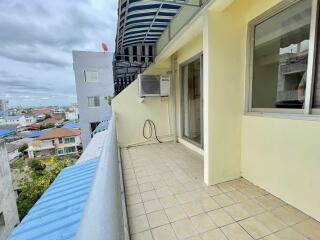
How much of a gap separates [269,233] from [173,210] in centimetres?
100

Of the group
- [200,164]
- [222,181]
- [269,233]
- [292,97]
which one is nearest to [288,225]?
[269,233]

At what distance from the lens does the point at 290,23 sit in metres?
1.90

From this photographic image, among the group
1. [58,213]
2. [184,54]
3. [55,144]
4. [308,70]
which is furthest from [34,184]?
[308,70]

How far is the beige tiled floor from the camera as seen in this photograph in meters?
1.62

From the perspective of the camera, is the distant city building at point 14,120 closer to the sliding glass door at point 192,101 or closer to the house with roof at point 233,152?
the sliding glass door at point 192,101

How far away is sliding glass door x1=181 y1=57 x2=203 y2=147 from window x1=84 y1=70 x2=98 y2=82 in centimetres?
1137

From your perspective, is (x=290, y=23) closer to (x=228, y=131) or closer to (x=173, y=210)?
(x=228, y=131)

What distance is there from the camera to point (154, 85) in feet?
15.1

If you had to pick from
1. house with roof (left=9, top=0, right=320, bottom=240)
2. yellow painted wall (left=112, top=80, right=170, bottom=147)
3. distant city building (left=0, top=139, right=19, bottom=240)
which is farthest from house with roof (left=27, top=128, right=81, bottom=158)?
house with roof (left=9, top=0, right=320, bottom=240)

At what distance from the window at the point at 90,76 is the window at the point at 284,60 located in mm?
13629

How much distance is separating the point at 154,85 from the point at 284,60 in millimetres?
3114

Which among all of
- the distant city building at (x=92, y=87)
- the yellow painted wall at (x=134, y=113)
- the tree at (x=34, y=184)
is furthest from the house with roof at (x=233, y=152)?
the tree at (x=34, y=184)

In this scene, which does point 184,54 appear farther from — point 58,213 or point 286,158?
point 58,213

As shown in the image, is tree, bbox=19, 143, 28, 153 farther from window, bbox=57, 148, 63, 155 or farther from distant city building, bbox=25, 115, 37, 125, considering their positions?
distant city building, bbox=25, 115, 37, 125
